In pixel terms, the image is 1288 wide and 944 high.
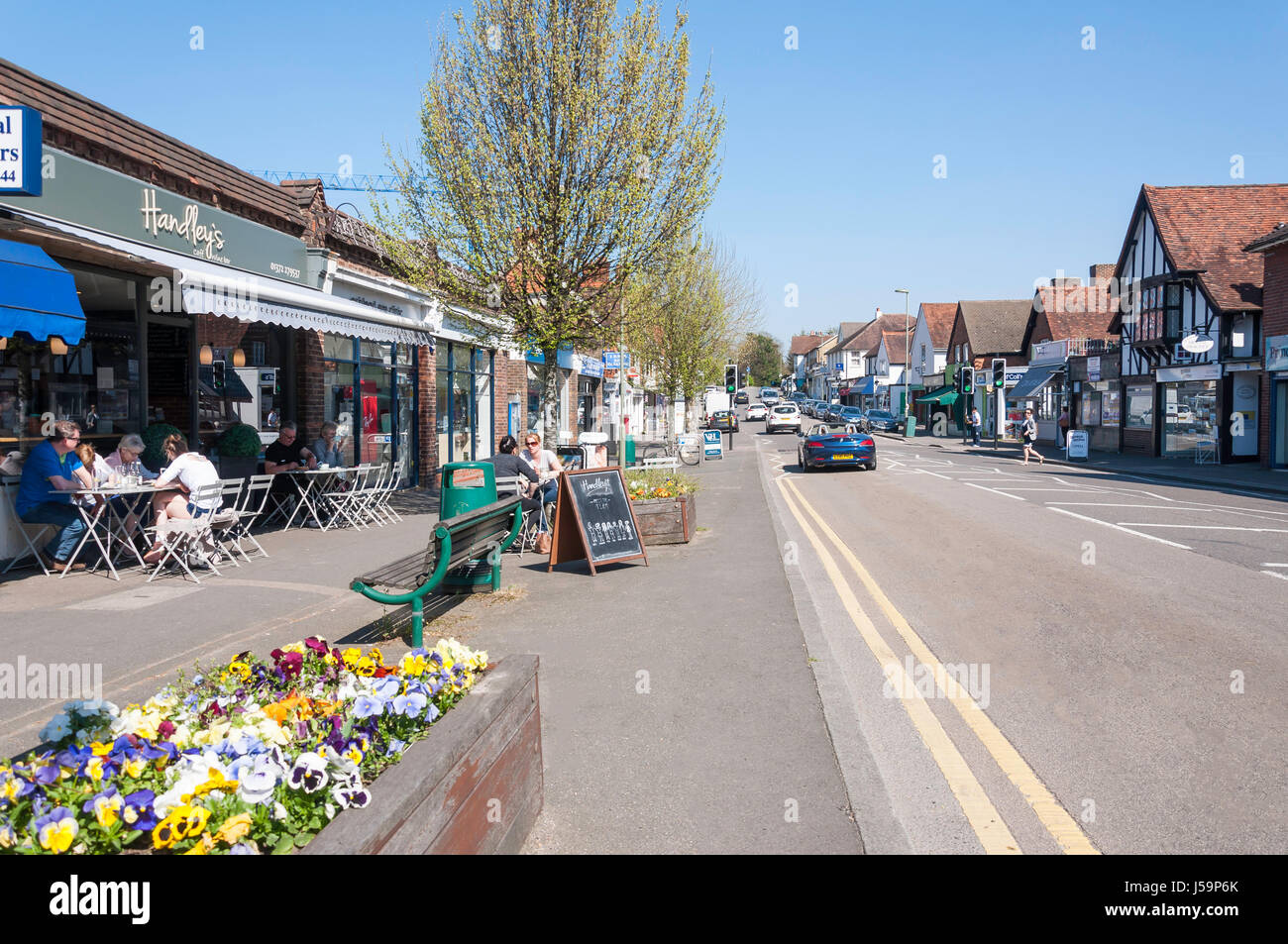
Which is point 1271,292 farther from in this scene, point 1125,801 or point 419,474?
point 1125,801

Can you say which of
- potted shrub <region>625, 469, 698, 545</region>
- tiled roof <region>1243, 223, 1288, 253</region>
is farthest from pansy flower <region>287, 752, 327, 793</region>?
tiled roof <region>1243, 223, 1288, 253</region>

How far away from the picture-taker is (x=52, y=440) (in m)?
9.74

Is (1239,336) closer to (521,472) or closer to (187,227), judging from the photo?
(521,472)

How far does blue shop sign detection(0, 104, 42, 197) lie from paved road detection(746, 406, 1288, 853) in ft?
26.3

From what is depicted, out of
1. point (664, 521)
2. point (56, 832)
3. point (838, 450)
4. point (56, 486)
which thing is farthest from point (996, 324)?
point (56, 832)

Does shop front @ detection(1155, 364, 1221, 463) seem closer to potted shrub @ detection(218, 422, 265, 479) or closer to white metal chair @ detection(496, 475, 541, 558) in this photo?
white metal chair @ detection(496, 475, 541, 558)

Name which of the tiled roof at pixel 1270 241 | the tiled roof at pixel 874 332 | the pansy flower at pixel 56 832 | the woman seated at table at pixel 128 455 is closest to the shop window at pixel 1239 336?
the tiled roof at pixel 1270 241

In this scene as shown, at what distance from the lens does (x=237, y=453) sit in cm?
1320

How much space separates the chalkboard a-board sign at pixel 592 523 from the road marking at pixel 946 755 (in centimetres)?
275

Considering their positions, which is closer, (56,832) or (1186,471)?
(56,832)

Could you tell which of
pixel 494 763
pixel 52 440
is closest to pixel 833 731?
pixel 494 763

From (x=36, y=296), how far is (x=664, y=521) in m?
7.06

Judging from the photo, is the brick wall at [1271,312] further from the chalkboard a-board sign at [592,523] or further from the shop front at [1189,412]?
the chalkboard a-board sign at [592,523]

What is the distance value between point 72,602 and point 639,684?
5553mm
